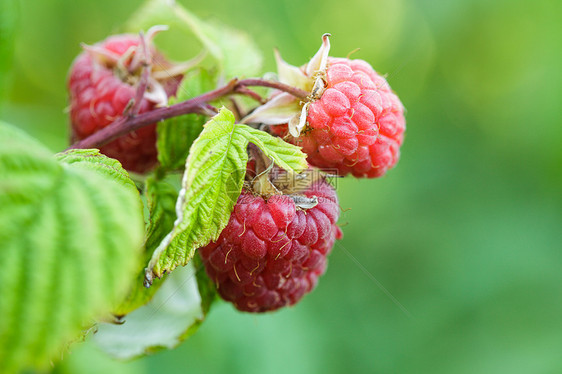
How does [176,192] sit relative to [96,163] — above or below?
below

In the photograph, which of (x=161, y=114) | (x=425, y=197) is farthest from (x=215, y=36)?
(x=425, y=197)

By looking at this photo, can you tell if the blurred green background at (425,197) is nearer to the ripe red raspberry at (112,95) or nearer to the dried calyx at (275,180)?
the ripe red raspberry at (112,95)

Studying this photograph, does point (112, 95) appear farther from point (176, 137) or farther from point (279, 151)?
point (279, 151)

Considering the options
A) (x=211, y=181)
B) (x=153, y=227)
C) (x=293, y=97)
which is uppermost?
(x=293, y=97)

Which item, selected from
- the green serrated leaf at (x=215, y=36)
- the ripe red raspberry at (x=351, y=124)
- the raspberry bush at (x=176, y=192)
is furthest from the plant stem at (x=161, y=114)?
the green serrated leaf at (x=215, y=36)

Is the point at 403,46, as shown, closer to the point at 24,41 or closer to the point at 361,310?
the point at 361,310

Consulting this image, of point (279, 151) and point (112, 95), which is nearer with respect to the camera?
point (279, 151)
